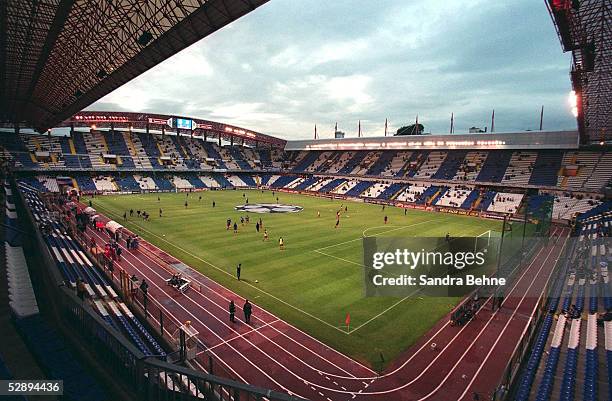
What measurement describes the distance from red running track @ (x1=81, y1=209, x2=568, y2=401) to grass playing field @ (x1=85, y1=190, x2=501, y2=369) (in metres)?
0.81

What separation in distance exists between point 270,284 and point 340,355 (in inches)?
305

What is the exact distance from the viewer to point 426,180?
67.1 metres

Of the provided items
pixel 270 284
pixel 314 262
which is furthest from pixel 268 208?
pixel 270 284

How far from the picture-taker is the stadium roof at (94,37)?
1487cm

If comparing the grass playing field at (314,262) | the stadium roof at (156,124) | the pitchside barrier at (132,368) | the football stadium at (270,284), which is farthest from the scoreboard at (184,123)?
→ the pitchside barrier at (132,368)

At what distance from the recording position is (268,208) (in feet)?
165

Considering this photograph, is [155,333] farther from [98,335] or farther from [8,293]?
[98,335]

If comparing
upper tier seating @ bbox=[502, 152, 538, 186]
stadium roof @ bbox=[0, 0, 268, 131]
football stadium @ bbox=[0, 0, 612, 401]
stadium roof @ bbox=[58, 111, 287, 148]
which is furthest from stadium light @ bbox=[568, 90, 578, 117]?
stadium roof @ bbox=[58, 111, 287, 148]

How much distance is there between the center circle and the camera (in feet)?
157

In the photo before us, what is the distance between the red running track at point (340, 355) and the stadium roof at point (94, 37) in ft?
45.4

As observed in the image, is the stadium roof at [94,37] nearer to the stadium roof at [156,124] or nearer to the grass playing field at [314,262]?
the grass playing field at [314,262]

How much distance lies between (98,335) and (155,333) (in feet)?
25.1

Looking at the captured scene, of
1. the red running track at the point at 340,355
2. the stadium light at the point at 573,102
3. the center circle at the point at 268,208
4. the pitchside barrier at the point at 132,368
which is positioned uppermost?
the stadium light at the point at 573,102

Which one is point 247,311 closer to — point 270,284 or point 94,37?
point 270,284
